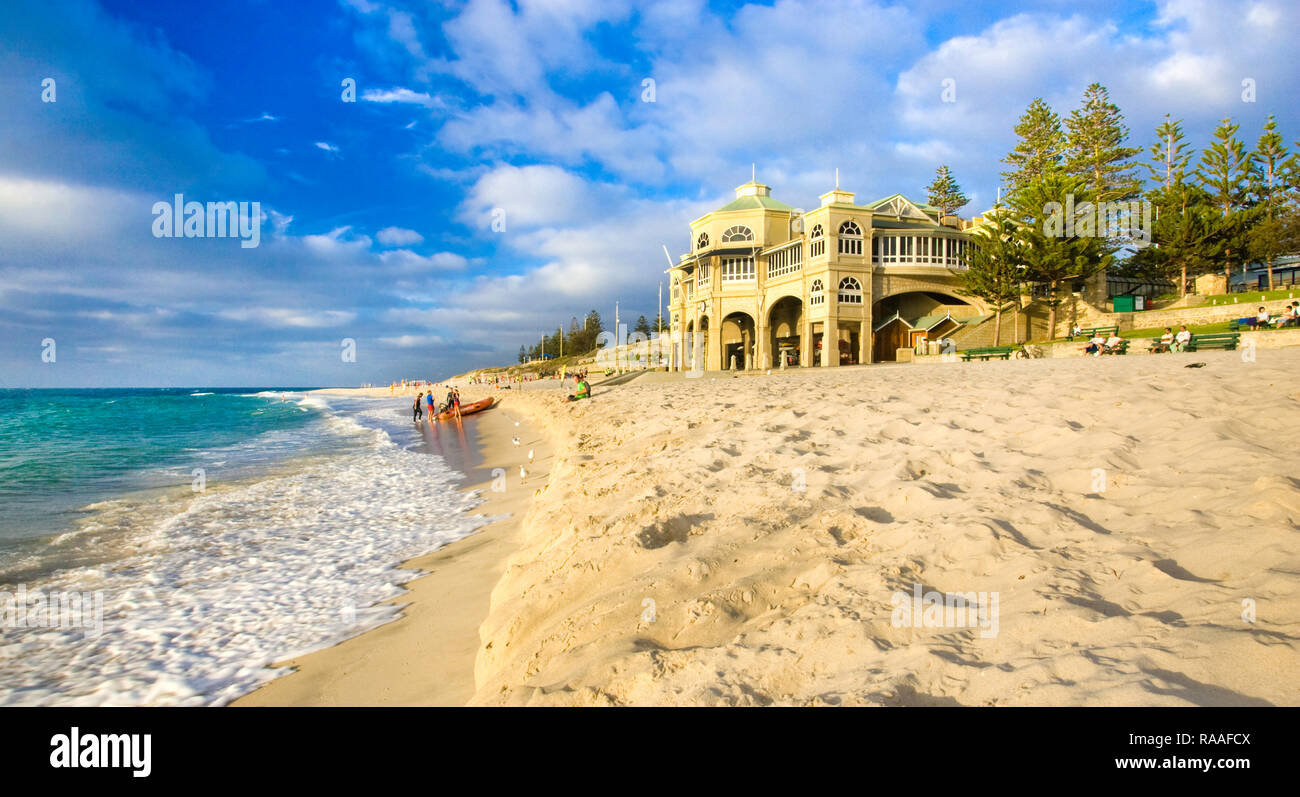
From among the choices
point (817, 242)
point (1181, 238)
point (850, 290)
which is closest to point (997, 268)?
point (850, 290)

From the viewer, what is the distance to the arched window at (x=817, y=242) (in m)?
36.5

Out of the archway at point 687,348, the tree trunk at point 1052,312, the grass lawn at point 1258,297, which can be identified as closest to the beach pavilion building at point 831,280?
the archway at point 687,348

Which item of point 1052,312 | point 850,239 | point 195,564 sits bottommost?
point 195,564

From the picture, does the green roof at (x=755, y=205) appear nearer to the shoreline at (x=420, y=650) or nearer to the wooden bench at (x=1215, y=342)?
the wooden bench at (x=1215, y=342)

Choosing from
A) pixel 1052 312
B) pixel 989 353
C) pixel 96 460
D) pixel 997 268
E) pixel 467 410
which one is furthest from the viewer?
pixel 467 410

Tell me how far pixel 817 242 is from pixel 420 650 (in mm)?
36535

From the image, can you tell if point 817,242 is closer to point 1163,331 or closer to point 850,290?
point 850,290

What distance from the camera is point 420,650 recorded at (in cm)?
491

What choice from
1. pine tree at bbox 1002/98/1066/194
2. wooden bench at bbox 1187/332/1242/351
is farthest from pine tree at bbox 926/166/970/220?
wooden bench at bbox 1187/332/1242/351

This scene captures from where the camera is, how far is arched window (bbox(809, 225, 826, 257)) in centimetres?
3647

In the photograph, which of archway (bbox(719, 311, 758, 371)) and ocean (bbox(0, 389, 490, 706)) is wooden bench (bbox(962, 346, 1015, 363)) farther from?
ocean (bbox(0, 389, 490, 706))

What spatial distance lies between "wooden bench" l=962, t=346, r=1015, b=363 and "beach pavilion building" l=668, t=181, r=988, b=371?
666 centimetres

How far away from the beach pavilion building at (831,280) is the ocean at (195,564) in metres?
27.6
